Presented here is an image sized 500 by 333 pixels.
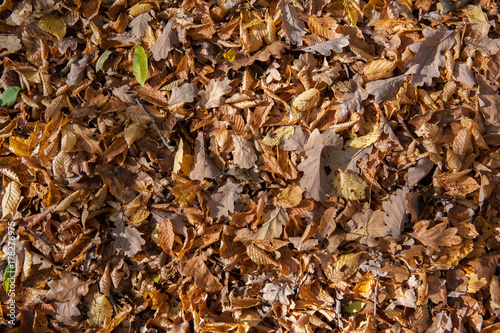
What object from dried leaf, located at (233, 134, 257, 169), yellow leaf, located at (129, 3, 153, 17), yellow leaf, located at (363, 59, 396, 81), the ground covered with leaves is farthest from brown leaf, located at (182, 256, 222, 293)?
yellow leaf, located at (129, 3, 153, 17)

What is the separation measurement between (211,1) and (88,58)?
2.72 feet

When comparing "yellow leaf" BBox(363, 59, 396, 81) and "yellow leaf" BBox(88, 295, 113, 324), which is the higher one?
"yellow leaf" BBox(363, 59, 396, 81)

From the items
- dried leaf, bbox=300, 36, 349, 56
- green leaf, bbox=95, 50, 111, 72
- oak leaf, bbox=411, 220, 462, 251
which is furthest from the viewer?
green leaf, bbox=95, 50, 111, 72

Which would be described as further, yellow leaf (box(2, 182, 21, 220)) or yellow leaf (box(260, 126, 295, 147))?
yellow leaf (box(2, 182, 21, 220))

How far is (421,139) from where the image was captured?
188 centimetres

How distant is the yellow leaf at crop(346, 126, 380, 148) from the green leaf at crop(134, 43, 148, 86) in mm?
1237

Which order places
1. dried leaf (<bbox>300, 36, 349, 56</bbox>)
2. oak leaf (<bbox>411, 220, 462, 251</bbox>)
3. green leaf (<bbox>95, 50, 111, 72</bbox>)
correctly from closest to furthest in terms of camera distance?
oak leaf (<bbox>411, 220, 462, 251</bbox>) → dried leaf (<bbox>300, 36, 349, 56</bbox>) → green leaf (<bbox>95, 50, 111, 72</bbox>)

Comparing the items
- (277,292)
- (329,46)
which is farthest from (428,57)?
(277,292)

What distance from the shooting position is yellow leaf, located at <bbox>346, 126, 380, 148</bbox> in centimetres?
183

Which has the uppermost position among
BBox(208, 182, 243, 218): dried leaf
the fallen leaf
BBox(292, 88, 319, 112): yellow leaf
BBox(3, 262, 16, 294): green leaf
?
BBox(292, 88, 319, 112): yellow leaf

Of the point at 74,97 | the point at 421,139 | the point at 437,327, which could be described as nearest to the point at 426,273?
the point at 437,327

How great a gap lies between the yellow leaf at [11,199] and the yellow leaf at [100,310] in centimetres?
73

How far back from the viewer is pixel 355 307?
73.9 inches

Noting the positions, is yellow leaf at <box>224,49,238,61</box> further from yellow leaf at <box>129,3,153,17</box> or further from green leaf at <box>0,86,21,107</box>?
green leaf at <box>0,86,21,107</box>
